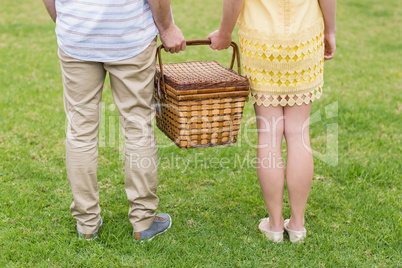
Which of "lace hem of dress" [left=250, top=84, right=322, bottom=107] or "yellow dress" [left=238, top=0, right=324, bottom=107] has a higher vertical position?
"yellow dress" [left=238, top=0, right=324, bottom=107]

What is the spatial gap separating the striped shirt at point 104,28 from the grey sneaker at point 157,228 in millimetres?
980

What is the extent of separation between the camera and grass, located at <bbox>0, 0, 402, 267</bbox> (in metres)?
2.70

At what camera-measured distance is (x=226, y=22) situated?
2541mm

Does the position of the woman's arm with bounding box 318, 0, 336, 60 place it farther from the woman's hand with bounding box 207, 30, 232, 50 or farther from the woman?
the woman's hand with bounding box 207, 30, 232, 50

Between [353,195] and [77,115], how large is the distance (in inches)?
72.7

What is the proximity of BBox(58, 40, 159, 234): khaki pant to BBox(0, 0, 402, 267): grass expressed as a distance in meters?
0.21

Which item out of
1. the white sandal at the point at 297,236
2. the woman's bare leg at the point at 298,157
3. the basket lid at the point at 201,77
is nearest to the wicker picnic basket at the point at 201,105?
the basket lid at the point at 201,77

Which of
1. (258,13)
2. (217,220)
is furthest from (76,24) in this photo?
(217,220)

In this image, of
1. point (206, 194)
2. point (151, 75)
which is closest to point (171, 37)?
point (151, 75)

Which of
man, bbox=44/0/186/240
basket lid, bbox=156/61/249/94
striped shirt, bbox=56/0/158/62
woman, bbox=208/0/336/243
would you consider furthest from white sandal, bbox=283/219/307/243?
striped shirt, bbox=56/0/158/62

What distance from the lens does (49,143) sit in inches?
158

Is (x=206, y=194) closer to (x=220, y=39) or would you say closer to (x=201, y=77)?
(x=201, y=77)

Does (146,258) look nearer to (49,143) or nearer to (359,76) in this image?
(49,143)

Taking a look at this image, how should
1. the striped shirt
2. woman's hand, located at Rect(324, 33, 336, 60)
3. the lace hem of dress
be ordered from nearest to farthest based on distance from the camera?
the striped shirt → the lace hem of dress → woman's hand, located at Rect(324, 33, 336, 60)
